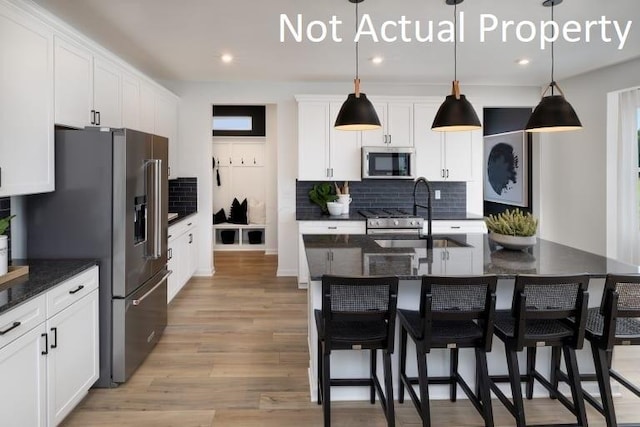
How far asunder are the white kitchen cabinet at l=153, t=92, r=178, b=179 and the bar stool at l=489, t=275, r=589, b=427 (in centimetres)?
413

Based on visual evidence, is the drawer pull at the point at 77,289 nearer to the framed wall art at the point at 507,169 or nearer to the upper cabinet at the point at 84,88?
the upper cabinet at the point at 84,88

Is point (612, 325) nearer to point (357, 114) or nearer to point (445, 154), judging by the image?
point (357, 114)

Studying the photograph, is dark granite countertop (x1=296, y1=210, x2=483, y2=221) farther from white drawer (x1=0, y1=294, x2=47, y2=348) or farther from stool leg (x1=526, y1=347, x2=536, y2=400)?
Result: white drawer (x1=0, y1=294, x2=47, y2=348)

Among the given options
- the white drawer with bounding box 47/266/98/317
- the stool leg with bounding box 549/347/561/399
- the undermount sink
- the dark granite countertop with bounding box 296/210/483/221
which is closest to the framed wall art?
the dark granite countertop with bounding box 296/210/483/221

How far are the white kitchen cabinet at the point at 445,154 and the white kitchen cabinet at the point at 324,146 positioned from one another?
82cm

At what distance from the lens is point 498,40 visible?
163 inches

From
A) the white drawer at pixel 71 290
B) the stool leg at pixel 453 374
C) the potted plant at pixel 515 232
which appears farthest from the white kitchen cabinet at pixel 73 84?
the potted plant at pixel 515 232

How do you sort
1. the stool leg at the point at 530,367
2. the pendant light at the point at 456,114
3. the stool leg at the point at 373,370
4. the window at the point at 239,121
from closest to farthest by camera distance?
the stool leg at the point at 373,370
the stool leg at the point at 530,367
the pendant light at the point at 456,114
the window at the point at 239,121

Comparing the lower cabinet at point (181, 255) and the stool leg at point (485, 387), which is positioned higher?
the lower cabinet at point (181, 255)

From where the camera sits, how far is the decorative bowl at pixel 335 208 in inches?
223

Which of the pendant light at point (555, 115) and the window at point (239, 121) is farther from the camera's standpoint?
the window at point (239, 121)

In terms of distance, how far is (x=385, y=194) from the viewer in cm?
613

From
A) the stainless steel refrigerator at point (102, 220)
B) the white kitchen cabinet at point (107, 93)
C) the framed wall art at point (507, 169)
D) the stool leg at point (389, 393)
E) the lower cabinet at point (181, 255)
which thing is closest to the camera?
the stool leg at point (389, 393)

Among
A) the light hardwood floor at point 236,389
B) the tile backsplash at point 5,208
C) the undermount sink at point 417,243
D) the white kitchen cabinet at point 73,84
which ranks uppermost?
the white kitchen cabinet at point 73,84
